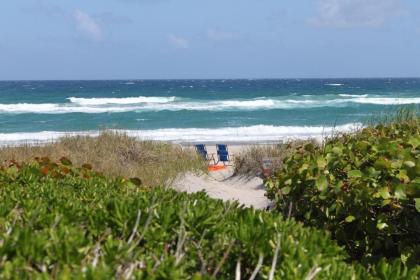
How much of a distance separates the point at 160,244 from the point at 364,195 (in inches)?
79.2

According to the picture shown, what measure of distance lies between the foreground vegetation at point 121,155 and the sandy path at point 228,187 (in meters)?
0.23

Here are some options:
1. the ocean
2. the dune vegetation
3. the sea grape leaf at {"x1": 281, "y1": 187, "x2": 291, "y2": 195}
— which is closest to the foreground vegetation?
the dune vegetation

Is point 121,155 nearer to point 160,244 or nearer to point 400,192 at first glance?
point 400,192

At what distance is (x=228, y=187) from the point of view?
36.4ft

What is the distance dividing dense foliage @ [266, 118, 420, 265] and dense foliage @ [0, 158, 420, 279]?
1.36 meters

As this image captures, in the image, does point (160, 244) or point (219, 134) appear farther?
point (219, 134)

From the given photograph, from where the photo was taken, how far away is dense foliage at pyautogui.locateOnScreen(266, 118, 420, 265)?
13.9 ft

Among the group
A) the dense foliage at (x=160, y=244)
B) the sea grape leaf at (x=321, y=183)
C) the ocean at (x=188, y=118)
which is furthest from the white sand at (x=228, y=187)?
the ocean at (x=188, y=118)

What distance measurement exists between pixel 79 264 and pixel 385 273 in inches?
49.1

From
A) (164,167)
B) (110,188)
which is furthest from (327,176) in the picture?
(164,167)

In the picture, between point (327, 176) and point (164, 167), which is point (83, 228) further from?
point (164, 167)

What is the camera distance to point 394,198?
424cm

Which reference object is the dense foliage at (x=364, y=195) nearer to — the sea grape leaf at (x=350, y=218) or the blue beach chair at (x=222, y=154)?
the sea grape leaf at (x=350, y=218)

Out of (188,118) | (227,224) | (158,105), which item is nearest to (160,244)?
(227,224)
